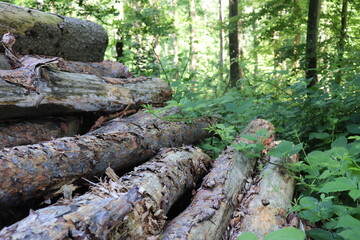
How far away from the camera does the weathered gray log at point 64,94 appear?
3.00 metres

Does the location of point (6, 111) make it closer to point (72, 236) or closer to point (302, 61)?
point (72, 236)

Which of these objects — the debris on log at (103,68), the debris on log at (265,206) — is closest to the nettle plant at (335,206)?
the debris on log at (265,206)

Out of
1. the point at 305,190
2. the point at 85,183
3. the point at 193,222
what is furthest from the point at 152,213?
the point at 305,190

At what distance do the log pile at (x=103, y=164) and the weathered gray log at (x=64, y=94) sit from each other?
0.01 m

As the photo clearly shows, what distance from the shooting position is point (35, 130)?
3246 mm

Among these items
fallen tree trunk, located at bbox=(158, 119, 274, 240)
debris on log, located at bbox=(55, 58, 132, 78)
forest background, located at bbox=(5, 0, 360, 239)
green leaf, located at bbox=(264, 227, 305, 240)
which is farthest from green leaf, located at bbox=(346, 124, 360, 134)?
debris on log, located at bbox=(55, 58, 132, 78)

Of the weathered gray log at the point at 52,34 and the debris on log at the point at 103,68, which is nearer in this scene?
the weathered gray log at the point at 52,34

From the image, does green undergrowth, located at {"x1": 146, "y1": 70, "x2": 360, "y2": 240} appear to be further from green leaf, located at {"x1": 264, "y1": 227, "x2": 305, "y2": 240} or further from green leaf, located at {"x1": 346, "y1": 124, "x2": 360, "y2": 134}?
green leaf, located at {"x1": 264, "y1": 227, "x2": 305, "y2": 240}

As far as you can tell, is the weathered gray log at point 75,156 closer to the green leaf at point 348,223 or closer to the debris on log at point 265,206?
the debris on log at point 265,206

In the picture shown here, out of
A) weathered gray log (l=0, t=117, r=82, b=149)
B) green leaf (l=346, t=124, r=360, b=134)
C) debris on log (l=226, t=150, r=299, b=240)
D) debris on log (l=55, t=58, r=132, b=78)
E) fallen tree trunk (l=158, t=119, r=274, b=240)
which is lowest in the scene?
debris on log (l=226, t=150, r=299, b=240)

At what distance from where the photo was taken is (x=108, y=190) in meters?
2.11

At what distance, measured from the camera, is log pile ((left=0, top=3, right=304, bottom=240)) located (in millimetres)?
1814

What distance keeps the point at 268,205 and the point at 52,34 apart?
3881 mm

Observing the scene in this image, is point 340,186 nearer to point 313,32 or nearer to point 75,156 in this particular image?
point 75,156
